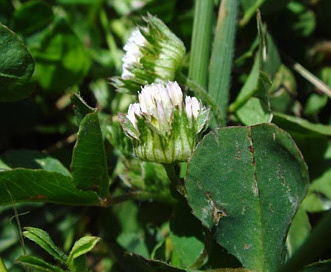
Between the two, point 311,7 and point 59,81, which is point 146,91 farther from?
point 311,7

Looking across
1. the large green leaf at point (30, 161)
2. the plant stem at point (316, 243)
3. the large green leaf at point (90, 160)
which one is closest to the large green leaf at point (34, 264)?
the large green leaf at point (90, 160)

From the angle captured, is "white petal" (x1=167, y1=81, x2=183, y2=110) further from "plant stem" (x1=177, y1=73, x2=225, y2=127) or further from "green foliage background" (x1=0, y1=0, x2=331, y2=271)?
"plant stem" (x1=177, y1=73, x2=225, y2=127)

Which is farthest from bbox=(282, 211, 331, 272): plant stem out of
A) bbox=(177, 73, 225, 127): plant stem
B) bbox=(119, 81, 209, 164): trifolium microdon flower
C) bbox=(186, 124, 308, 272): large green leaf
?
bbox=(177, 73, 225, 127): plant stem

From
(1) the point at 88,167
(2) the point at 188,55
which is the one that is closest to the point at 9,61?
(1) the point at 88,167

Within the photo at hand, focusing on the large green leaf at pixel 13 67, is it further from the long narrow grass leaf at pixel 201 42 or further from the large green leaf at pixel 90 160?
the long narrow grass leaf at pixel 201 42

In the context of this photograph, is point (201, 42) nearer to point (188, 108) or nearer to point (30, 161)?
point (188, 108)

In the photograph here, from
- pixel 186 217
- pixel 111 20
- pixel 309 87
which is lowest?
pixel 186 217
